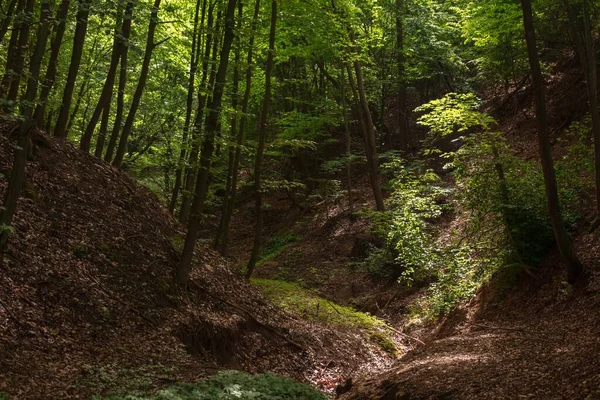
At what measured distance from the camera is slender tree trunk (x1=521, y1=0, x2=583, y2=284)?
988 cm

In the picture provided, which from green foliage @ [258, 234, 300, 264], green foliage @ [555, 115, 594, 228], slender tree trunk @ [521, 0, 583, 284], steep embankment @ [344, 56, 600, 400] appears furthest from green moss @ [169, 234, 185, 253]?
green foliage @ [258, 234, 300, 264]

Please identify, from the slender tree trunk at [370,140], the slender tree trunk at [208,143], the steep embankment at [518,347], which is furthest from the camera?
the slender tree trunk at [370,140]

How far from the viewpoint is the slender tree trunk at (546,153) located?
9883 millimetres

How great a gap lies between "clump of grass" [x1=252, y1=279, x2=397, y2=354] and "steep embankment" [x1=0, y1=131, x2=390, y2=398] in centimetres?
65

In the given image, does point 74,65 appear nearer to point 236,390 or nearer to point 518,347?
point 236,390

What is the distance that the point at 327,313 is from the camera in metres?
15.1

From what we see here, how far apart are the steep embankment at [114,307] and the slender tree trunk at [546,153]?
5243 mm

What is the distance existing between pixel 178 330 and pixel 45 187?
13.8 feet

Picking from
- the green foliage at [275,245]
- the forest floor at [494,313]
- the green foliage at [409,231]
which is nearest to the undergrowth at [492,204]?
the green foliage at [409,231]

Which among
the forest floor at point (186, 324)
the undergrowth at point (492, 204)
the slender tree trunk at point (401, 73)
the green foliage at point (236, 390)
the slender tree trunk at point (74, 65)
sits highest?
the slender tree trunk at point (401, 73)

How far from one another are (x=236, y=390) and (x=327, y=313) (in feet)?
25.3

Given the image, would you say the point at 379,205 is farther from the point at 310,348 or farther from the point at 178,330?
the point at 178,330

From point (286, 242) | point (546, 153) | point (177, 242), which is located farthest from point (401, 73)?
point (177, 242)

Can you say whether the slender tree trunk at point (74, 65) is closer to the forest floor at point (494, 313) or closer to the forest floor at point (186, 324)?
the forest floor at point (186, 324)
